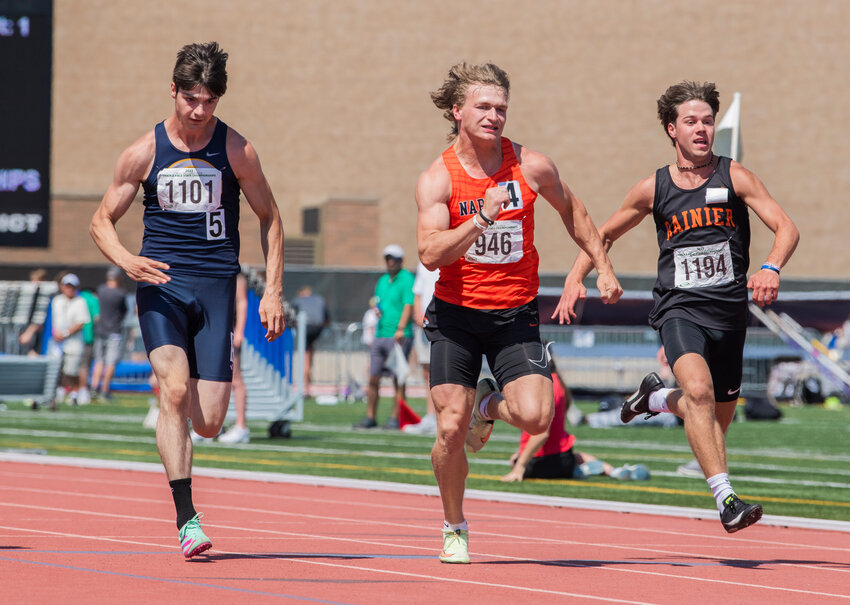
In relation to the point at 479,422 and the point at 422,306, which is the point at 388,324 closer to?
the point at 422,306

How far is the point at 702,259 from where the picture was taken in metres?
7.55

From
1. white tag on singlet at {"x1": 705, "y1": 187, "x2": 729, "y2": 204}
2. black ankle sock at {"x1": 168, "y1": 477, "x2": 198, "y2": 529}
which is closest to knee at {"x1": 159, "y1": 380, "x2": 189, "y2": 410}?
black ankle sock at {"x1": 168, "y1": 477, "x2": 198, "y2": 529}

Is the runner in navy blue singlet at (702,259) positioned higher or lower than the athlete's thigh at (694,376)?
higher

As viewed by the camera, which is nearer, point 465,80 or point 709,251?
point 465,80

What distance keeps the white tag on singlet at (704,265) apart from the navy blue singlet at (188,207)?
229 centimetres

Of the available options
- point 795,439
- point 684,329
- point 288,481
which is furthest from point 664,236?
point 795,439

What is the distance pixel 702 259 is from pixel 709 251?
0.05 m

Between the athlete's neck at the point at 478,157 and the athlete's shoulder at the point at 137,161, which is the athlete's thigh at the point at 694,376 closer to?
the athlete's neck at the point at 478,157

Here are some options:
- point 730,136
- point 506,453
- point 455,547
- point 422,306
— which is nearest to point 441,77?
point 422,306

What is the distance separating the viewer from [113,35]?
157 feet

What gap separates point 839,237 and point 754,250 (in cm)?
310

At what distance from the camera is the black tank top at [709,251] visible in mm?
7535

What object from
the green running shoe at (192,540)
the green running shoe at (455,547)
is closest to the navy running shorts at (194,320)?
the green running shoe at (192,540)

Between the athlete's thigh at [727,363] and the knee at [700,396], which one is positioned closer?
the knee at [700,396]
